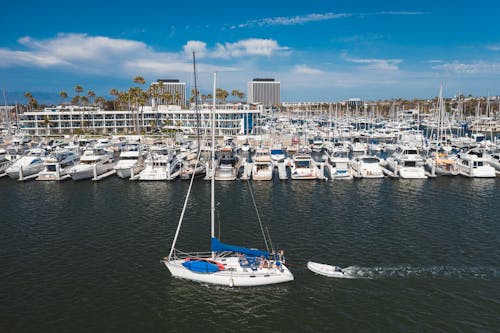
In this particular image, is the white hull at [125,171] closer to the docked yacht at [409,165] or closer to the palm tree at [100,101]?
the docked yacht at [409,165]

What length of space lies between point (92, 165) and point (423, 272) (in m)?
49.2

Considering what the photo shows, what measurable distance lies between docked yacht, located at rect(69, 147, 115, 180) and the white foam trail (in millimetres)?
43833

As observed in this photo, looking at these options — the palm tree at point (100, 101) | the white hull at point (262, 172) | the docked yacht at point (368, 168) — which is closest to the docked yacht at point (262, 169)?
the white hull at point (262, 172)

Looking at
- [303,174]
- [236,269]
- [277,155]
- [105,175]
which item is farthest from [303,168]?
[236,269]

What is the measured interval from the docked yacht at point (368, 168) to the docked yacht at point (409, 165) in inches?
101

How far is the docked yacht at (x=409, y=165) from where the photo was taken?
5341 cm

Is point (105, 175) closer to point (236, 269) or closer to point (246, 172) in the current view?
point (246, 172)

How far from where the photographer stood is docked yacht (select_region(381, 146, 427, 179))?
175 ft

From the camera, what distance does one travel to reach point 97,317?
2038 cm

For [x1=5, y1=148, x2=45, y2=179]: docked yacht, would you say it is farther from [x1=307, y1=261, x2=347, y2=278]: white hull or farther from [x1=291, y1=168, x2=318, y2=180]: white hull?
[x1=307, y1=261, x2=347, y2=278]: white hull

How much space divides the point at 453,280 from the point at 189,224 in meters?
22.4

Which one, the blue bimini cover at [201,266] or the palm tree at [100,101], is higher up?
the palm tree at [100,101]

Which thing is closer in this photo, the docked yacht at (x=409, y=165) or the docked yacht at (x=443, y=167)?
the docked yacht at (x=409, y=165)

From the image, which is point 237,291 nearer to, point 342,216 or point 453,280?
point 453,280
